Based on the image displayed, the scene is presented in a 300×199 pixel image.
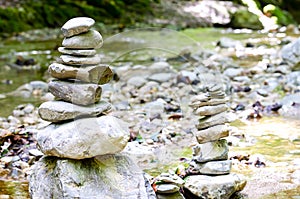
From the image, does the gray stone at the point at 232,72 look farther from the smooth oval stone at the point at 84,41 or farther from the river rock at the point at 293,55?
the smooth oval stone at the point at 84,41

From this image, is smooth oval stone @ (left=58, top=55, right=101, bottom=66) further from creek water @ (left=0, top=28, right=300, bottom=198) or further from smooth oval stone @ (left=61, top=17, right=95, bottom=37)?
creek water @ (left=0, top=28, right=300, bottom=198)

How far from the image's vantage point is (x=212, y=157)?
12.6 ft

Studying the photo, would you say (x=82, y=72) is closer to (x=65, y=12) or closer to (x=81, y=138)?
(x=81, y=138)

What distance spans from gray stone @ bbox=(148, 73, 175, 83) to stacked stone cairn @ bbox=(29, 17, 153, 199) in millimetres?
5038

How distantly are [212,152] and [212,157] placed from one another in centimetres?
4

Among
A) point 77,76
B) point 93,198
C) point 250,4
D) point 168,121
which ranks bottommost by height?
point 168,121

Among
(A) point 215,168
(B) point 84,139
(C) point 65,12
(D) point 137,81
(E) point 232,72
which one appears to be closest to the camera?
(B) point 84,139

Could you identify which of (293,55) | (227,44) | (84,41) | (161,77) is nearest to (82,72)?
(84,41)

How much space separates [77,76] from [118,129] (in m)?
0.45

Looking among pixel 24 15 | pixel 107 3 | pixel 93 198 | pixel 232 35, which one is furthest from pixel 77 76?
pixel 107 3

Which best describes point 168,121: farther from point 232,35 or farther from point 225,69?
point 232,35

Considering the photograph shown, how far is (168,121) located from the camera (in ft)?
21.6

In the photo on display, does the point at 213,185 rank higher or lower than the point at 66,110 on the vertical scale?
lower

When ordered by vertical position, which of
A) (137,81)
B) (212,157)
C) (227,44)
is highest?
(212,157)
